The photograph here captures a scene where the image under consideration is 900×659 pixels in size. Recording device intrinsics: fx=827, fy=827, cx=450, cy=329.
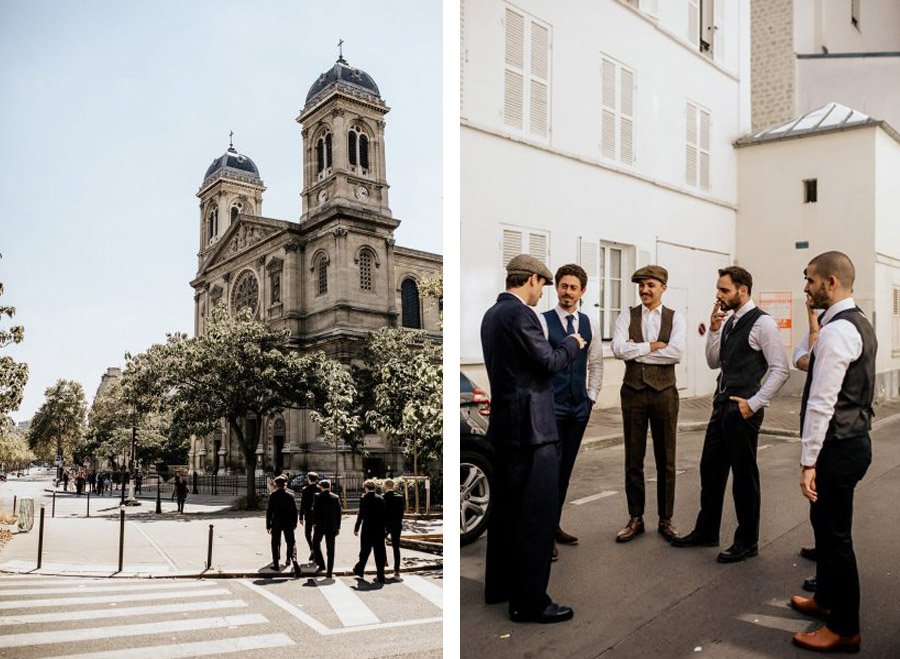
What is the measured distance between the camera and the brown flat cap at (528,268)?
2.84 metres

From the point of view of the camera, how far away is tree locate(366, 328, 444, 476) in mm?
3256

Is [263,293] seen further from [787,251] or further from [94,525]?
[787,251]

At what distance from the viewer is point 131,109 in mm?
3490

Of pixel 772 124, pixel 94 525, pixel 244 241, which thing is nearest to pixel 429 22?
pixel 244 241

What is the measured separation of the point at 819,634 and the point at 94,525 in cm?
263

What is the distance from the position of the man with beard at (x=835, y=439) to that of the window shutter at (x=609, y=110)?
35.6 inches

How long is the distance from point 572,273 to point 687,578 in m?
1.07

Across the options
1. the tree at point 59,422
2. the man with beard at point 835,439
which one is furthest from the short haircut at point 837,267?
the tree at point 59,422

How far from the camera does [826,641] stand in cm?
239

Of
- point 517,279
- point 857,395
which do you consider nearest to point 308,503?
point 517,279

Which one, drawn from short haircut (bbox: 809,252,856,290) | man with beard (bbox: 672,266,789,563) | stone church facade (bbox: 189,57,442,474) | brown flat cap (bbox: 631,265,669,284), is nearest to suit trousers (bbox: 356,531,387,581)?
stone church facade (bbox: 189,57,442,474)

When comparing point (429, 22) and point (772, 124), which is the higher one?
point (429, 22)

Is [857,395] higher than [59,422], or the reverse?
[857,395]

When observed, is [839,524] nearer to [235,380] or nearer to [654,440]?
[654,440]
